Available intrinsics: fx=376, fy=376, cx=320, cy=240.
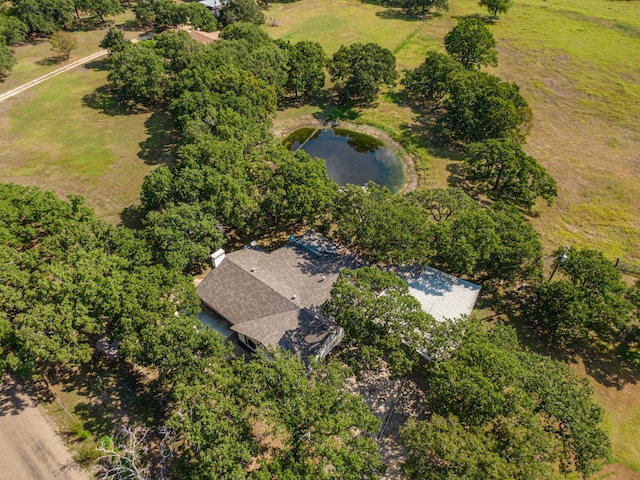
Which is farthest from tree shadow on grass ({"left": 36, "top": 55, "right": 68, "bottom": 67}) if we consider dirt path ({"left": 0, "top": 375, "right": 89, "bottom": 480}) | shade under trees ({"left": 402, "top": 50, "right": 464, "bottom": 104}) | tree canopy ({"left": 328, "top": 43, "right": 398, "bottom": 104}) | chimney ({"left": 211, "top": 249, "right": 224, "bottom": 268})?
dirt path ({"left": 0, "top": 375, "right": 89, "bottom": 480})

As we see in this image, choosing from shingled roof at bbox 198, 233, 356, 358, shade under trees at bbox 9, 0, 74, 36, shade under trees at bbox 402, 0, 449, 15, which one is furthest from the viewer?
shade under trees at bbox 402, 0, 449, 15

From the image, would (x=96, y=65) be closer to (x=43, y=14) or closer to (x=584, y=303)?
(x=43, y=14)

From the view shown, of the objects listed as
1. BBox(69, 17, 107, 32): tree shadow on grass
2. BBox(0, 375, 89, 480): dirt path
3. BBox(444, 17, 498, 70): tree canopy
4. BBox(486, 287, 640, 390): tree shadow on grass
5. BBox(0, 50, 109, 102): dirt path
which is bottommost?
BBox(486, 287, 640, 390): tree shadow on grass

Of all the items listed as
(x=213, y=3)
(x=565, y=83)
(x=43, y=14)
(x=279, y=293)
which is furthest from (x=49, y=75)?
(x=565, y=83)

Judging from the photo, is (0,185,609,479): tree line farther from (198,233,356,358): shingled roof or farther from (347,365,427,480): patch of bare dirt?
(198,233,356,358): shingled roof

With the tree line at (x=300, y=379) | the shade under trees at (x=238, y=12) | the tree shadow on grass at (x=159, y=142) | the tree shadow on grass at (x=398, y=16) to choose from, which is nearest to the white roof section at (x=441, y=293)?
the tree line at (x=300, y=379)

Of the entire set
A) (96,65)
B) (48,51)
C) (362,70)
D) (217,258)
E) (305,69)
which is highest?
(48,51)

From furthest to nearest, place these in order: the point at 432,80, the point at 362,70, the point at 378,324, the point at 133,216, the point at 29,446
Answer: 1. the point at 432,80
2. the point at 362,70
3. the point at 133,216
4. the point at 378,324
5. the point at 29,446
